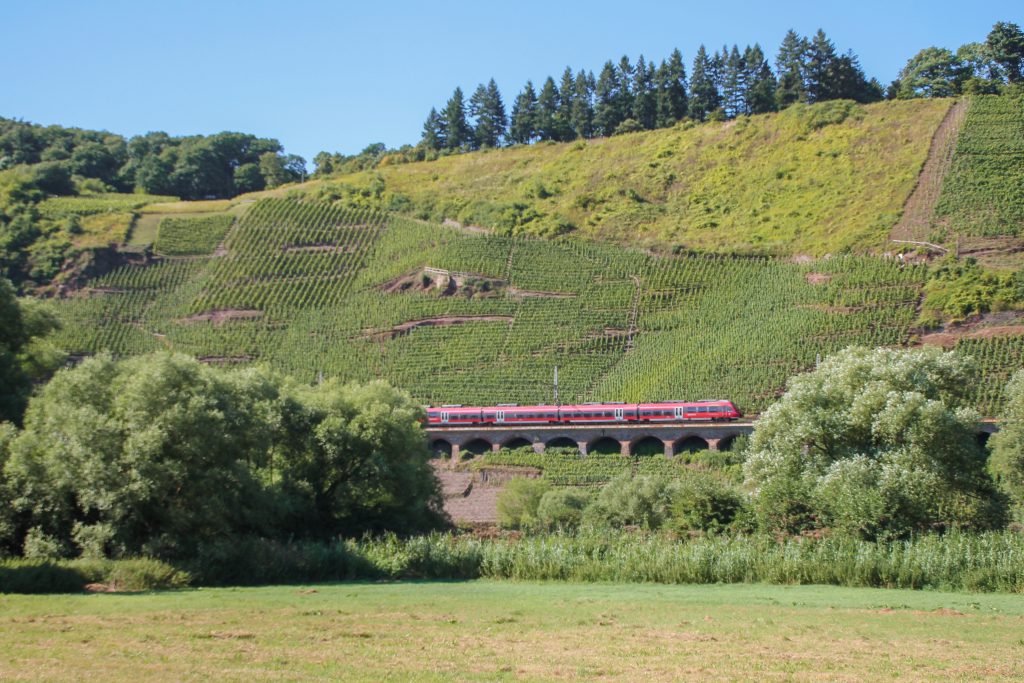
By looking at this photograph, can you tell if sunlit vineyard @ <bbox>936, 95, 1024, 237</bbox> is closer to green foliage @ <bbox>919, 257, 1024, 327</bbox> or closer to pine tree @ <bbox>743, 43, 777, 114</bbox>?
green foliage @ <bbox>919, 257, 1024, 327</bbox>

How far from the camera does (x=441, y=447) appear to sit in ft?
254

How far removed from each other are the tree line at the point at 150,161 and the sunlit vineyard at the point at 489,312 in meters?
38.7

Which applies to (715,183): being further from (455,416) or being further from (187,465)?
(187,465)

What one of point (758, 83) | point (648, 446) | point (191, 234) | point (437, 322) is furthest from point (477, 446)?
point (758, 83)

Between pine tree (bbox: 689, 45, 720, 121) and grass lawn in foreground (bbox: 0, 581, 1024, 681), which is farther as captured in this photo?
pine tree (bbox: 689, 45, 720, 121)

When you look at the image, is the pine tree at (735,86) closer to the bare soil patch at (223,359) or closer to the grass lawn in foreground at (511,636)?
the bare soil patch at (223,359)

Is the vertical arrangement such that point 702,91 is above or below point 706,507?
above

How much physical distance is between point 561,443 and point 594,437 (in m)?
2.76

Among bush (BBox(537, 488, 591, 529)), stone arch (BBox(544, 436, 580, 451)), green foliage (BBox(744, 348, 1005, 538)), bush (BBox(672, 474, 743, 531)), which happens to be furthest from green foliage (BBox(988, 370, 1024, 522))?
stone arch (BBox(544, 436, 580, 451))

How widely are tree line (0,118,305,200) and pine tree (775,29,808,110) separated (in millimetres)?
74048

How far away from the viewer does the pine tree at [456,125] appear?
15838 cm

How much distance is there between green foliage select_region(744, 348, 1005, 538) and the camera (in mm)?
38594

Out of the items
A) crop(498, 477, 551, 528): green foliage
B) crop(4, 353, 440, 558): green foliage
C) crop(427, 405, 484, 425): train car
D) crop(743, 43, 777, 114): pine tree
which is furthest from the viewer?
crop(743, 43, 777, 114): pine tree

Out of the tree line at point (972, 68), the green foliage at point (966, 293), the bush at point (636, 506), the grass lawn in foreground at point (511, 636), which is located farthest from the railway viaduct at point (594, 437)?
the tree line at point (972, 68)
